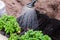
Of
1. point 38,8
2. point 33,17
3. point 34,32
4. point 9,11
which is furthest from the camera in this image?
point 9,11

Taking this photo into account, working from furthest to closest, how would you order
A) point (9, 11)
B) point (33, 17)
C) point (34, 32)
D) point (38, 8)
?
1. point (9, 11)
2. point (33, 17)
3. point (38, 8)
4. point (34, 32)

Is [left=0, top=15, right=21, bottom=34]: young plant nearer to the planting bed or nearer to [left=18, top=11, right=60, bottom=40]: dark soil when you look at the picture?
the planting bed

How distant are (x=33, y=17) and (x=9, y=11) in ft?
2.40

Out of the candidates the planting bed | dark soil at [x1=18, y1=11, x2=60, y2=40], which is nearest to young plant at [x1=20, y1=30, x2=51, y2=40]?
the planting bed

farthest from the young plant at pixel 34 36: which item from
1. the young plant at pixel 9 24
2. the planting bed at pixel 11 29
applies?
the young plant at pixel 9 24

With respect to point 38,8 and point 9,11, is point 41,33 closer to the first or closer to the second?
point 38,8

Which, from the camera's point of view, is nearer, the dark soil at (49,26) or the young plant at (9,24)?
the dark soil at (49,26)

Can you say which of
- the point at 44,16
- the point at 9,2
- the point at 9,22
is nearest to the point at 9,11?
the point at 9,2

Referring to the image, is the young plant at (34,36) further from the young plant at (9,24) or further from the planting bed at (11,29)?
the young plant at (9,24)

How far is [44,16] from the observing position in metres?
4.62

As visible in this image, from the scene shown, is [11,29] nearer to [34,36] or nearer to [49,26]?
[34,36]

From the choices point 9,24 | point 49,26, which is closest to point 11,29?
point 9,24

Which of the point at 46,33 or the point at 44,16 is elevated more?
the point at 44,16

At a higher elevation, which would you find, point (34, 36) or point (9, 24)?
point (9, 24)
